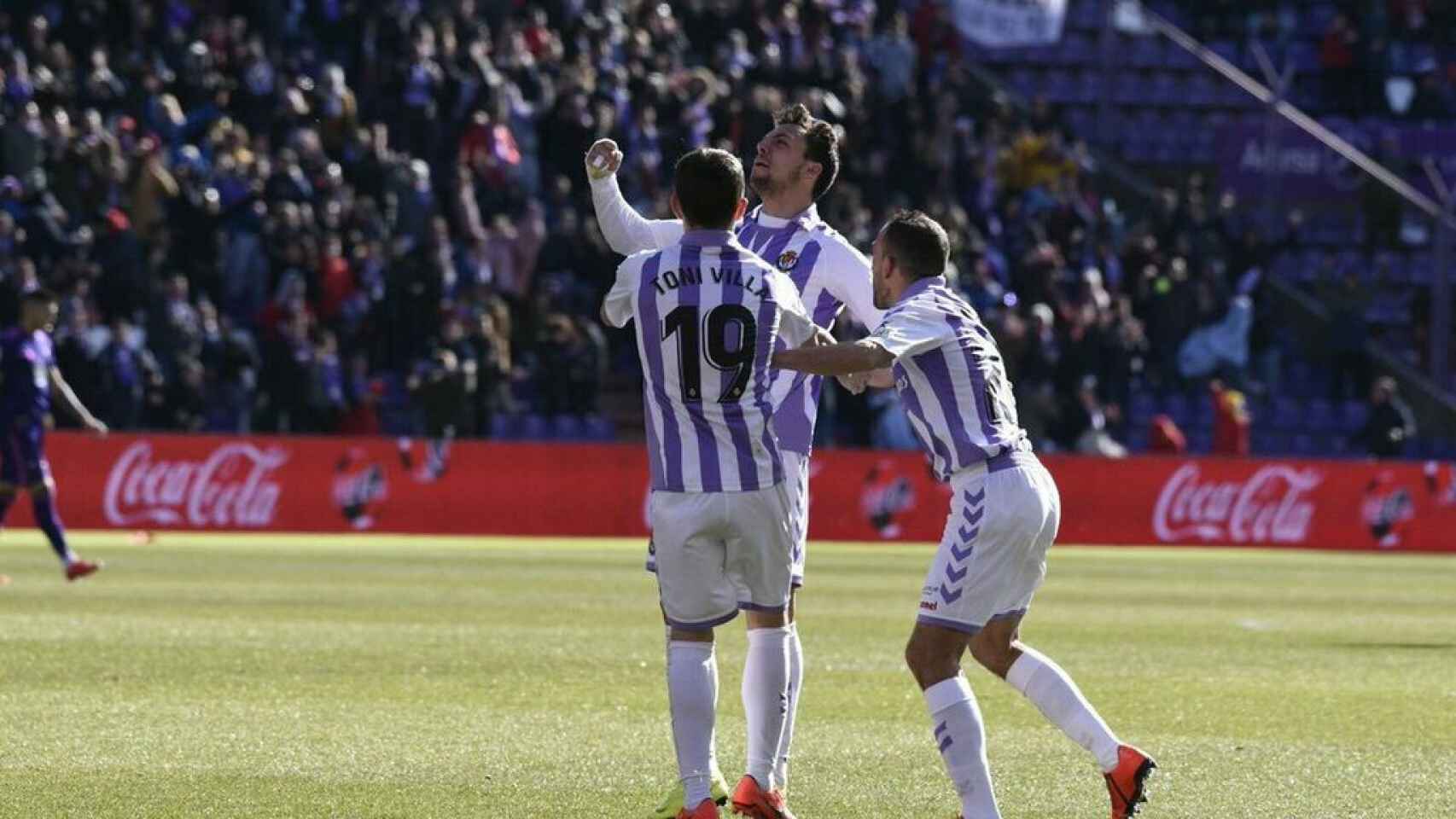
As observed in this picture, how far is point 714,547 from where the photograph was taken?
8117 millimetres

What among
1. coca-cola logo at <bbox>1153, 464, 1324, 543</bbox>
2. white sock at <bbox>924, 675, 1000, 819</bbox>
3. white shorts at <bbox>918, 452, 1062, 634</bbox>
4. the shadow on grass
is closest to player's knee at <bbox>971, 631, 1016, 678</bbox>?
white shorts at <bbox>918, 452, 1062, 634</bbox>

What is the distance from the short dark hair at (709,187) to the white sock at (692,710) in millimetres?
1353

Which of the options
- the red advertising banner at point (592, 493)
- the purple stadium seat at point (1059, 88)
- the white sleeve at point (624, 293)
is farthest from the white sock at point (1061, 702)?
the purple stadium seat at point (1059, 88)

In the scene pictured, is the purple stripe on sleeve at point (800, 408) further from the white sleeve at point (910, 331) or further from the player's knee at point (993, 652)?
the white sleeve at point (910, 331)

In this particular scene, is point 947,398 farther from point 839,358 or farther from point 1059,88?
point 1059,88

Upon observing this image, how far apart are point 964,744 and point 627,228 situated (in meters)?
2.38

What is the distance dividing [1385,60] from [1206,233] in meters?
6.50

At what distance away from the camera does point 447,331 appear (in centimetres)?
2797

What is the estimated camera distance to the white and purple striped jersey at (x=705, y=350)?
8.05 metres

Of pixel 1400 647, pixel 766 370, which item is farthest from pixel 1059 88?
pixel 766 370

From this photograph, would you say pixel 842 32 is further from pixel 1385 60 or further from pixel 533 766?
pixel 533 766

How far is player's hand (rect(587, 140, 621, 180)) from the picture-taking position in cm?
908

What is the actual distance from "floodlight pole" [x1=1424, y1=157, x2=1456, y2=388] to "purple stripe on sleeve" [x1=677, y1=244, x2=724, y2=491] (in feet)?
88.1

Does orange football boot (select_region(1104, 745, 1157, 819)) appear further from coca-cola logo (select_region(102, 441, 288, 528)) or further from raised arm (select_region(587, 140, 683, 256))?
coca-cola logo (select_region(102, 441, 288, 528))
